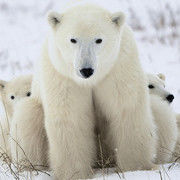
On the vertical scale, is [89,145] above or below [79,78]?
below

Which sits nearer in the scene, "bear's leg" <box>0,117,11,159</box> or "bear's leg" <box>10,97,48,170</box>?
"bear's leg" <box>10,97,48,170</box>

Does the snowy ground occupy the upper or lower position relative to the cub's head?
upper

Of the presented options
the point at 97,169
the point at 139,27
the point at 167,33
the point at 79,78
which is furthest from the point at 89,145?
the point at 139,27

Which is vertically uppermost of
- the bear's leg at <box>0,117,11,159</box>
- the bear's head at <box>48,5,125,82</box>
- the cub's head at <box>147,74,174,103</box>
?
the bear's head at <box>48,5,125,82</box>

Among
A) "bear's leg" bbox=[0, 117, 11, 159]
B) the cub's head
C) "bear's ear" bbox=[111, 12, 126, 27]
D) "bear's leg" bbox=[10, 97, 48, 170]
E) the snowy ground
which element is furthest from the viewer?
the snowy ground

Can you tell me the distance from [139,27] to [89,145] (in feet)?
32.6

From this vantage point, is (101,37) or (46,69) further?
(46,69)

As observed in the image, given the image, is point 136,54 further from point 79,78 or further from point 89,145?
point 89,145

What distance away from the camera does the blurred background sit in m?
10.5

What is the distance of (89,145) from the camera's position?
463 centimetres

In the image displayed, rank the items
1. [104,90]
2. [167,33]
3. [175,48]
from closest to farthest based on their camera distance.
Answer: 1. [104,90]
2. [175,48]
3. [167,33]

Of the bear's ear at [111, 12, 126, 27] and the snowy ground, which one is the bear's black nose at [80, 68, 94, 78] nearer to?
the bear's ear at [111, 12, 126, 27]

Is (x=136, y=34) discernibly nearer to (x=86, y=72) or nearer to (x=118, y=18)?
(x=118, y=18)

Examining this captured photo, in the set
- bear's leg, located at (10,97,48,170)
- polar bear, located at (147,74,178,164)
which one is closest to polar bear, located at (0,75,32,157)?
bear's leg, located at (10,97,48,170)
